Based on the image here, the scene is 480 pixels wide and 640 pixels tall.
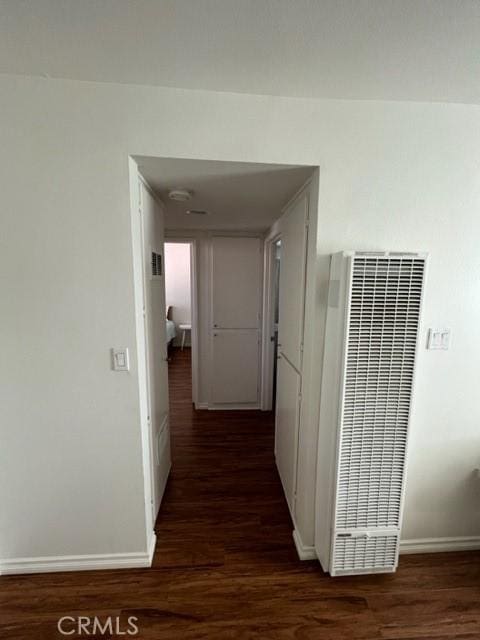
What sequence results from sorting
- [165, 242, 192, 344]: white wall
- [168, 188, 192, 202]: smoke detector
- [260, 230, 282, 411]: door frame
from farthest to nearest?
[165, 242, 192, 344]: white wall < [260, 230, 282, 411]: door frame < [168, 188, 192, 202]: smoke detector

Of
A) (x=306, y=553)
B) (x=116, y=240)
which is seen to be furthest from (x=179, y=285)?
(x=306, y=553)

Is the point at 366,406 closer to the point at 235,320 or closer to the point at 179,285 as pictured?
the point at 235,320

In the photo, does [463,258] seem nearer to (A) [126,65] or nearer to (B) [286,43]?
(B) [286,43]

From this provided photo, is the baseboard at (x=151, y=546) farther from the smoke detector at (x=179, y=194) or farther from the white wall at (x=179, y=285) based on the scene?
the white wall at (x=179, y=285)

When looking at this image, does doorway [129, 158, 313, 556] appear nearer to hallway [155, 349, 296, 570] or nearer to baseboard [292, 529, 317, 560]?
hallway [155, 349, 296, 570]

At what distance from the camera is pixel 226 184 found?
158cm

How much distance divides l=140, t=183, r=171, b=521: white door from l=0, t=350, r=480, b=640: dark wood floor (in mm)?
326

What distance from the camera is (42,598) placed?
1350 millimetres

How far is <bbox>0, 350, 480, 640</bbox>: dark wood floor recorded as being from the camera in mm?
1244

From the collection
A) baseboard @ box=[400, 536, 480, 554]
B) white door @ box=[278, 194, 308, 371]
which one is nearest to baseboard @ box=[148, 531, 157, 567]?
white door @ box=[278, 194, 308, 371]

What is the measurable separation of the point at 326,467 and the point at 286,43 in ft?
6.19

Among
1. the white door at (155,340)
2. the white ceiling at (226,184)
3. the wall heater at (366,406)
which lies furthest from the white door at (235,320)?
the wall heater at (366,406)

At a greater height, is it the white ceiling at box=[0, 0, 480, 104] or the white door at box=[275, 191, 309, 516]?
the white ceiling at box=[0, 0, 480, 104]

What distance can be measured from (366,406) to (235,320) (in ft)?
6.77
